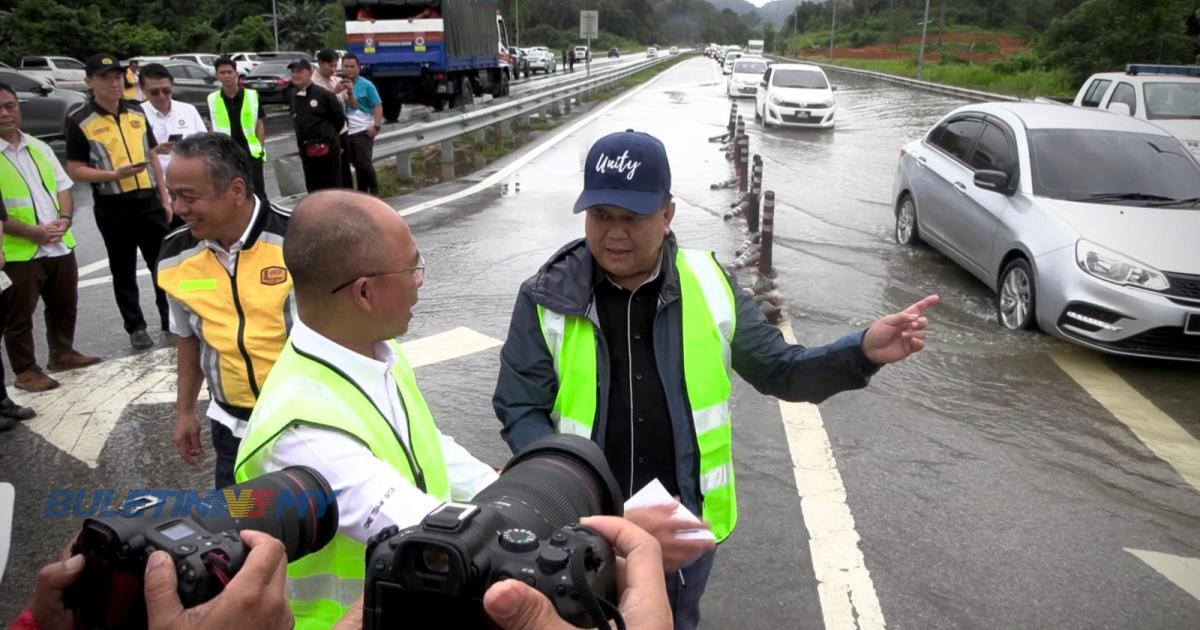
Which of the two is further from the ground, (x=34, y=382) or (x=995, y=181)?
(x=995, y=181)

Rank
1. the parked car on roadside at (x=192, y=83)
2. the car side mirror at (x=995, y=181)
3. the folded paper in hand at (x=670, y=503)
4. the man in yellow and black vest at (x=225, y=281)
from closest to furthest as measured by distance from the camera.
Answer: the folded paper in hand at (x=670, y=503)
the man in yellow and black vest at (x=225, y=281)
the car side mirror at (x=995, y=181)
the parked car on roadside at (x=192, y=83)

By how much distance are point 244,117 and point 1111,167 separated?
7866mm

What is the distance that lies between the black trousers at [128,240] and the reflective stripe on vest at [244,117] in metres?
2.55

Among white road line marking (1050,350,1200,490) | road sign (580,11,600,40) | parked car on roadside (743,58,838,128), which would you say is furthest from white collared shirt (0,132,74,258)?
road sign (580,11,600,40)

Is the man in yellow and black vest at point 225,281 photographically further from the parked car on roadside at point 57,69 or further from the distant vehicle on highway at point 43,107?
the parked car on roadside at point 57,69

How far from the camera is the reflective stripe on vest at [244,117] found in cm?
859

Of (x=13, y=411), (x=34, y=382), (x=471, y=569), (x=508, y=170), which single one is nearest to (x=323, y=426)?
(x=471, y=569)

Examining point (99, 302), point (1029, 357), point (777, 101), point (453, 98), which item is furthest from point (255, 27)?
point (1029, 357)

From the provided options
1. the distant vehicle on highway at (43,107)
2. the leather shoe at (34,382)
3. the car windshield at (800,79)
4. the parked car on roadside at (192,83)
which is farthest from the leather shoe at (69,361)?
the parked car on roadside at (192,83)

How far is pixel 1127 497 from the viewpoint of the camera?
4.33 meters

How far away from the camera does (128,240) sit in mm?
6246

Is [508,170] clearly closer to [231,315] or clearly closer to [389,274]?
[231,315]

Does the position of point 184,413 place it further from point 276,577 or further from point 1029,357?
point 1029,357

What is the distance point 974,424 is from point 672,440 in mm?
3383
